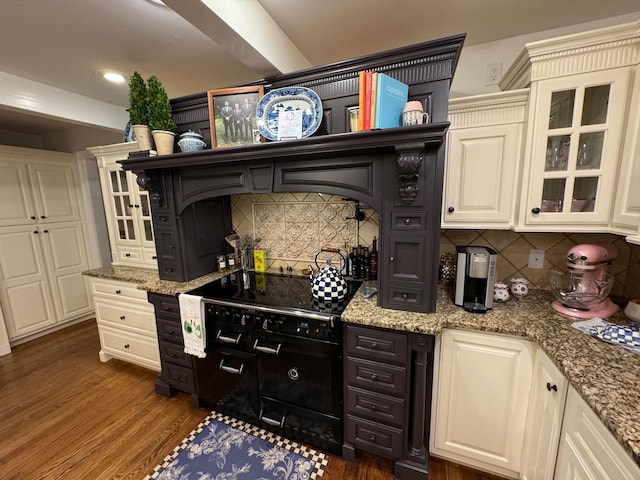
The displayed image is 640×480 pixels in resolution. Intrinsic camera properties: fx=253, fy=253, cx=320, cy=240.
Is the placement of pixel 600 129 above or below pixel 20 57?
below

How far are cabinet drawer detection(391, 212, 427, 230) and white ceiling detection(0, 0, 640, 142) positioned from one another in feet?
3.70

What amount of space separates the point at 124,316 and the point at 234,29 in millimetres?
2447

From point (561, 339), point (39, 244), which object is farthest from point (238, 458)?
point (39, 244)

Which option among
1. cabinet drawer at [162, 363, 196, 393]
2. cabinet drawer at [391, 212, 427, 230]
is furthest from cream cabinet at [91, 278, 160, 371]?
cabinet drawer at [391, 212, 427, 230]

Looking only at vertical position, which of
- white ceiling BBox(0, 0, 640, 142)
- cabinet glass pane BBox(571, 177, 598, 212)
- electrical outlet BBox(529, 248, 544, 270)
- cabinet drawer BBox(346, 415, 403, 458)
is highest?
white ceiling BBox(0, 0, 640, 142)

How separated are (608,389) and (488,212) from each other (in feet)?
3.01

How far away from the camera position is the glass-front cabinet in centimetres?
121

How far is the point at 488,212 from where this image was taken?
1481 millimetres

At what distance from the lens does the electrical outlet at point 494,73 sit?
169cm

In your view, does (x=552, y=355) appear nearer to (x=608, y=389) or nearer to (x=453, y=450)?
(x=608, y=389)

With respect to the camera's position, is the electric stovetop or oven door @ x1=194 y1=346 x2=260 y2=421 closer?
the electric stovetop

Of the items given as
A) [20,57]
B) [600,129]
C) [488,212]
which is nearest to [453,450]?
[488,212]

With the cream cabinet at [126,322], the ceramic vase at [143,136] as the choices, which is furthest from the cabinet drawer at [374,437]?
the ceramic vase at [143,136]

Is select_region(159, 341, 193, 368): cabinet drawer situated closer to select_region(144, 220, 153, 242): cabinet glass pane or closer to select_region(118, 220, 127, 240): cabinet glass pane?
Answer: select_region(144, 220, 153, 242): cabinet glass pane
